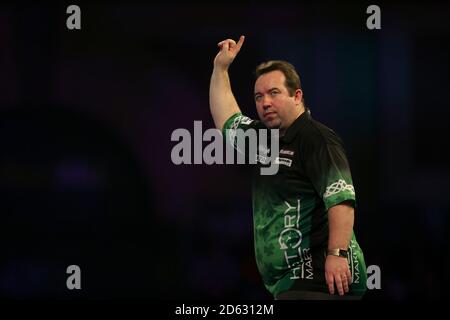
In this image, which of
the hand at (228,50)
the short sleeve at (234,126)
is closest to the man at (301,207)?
the short sleeve at (234,126)

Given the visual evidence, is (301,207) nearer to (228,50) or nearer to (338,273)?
(338,273)

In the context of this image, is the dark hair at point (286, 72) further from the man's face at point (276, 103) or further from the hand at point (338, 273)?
the hand at point (338, 273)

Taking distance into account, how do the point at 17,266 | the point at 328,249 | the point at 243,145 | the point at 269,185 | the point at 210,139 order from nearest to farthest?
the point at 328,249 < the point at 269,185 < the point at 243,145 < the point at 210,139 < the point at 17,266

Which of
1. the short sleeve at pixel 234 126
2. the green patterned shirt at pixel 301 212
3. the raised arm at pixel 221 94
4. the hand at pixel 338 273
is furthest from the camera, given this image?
the raised arm at pixel 221 94

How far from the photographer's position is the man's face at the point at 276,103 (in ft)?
13.7

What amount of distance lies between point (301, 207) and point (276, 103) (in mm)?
576

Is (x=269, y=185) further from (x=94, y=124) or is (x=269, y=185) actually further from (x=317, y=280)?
(x=94, y=124)

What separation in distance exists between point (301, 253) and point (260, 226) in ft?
0.90

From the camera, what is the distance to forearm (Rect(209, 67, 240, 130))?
4.74 m

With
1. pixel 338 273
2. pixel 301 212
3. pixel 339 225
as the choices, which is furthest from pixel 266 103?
pixel 338 273

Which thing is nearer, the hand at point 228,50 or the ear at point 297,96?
the ear at point 297,96

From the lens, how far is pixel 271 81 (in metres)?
4.20

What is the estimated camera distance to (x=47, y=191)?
5844 millimetres

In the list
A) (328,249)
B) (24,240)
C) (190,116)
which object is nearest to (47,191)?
(24,240)
